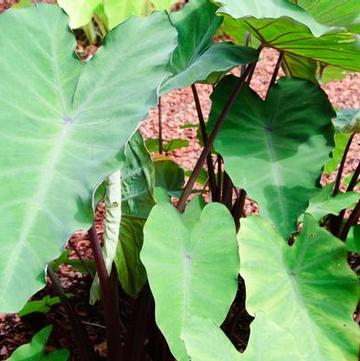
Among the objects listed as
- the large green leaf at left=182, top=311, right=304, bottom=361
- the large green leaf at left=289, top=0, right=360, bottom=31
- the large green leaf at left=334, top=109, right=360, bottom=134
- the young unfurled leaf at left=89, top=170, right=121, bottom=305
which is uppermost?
the large green leaf at left=289, top=0, right=360, bottom=31

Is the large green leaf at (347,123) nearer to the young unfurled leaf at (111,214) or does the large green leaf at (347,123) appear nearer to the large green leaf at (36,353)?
the young unfurled leaf at (111,214)

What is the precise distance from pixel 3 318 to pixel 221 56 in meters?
1.02

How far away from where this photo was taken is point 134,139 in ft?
5.11

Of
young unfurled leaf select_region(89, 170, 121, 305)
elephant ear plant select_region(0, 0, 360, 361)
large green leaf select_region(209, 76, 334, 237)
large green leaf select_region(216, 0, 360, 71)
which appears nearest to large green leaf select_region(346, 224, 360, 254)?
elephant ear plant select_region(0, 0, 360, 361)

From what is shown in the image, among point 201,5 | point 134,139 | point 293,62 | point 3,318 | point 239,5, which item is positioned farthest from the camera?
point 3,318

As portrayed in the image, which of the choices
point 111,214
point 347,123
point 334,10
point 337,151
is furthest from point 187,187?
point 337,151

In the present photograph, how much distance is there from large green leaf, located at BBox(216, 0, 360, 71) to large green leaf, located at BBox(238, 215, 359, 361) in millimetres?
335

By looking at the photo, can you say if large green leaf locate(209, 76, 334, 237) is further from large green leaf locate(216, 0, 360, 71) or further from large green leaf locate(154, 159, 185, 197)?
large green leaf locate(154, 159, 185, 197)

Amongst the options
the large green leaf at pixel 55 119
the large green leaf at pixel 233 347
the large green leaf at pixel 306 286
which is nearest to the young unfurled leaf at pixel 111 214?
the large green leaf at pixel 55 119

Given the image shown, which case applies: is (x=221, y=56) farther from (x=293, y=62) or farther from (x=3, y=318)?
(x=3, y=318)

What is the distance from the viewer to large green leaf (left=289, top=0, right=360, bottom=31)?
1.56m

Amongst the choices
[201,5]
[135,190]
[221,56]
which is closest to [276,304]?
[135,190]

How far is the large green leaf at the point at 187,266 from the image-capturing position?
51.4 inches

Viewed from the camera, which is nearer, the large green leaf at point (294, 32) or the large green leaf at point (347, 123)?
the large green leaf at point (294, 32)
